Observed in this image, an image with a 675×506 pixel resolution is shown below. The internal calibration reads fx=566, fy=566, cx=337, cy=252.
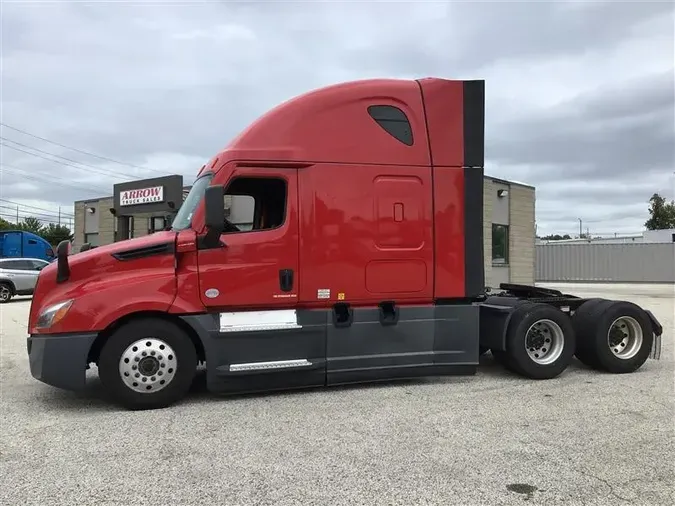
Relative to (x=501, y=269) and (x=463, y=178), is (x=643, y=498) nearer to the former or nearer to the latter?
(x=463, y=178)

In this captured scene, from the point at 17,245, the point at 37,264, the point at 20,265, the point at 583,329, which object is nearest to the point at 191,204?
the point at 583,329

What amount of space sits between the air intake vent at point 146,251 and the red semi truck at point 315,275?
19 millimetres

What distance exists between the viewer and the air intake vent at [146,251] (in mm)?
5777

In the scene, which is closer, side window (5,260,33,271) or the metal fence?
side window (5,260,33,271)

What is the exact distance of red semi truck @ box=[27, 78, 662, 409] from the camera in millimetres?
5660

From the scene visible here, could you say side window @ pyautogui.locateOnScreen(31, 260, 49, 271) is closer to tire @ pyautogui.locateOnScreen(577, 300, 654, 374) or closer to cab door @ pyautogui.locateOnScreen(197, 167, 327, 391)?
cab door @ pyautogui.locateOnScreen(197, 167, 327, 391)

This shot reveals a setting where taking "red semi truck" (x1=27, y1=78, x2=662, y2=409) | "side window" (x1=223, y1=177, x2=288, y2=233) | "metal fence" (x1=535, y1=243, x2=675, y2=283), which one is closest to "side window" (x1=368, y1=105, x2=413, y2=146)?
"red semi truck" (x1=27, y1=78, x2=662, y2=409)

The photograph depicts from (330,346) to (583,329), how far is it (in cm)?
348

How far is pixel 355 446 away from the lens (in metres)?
4.55

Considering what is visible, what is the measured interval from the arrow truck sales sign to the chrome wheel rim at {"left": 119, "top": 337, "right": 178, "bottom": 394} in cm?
1928

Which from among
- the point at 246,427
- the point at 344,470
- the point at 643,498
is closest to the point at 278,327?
the point at 246,427

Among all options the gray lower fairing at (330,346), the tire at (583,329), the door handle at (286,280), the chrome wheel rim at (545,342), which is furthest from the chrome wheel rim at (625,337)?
the door handle at (286,280)

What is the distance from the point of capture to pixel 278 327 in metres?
6.07

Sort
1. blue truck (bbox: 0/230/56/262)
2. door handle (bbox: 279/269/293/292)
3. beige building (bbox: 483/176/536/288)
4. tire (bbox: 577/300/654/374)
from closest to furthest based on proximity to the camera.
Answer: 1. door handle (bbox: 279/269/293/292)
2. tire (bbox: 577/300/654/374)
3. beige building (bbox: 483/176/536/288)
4. blue truck (bbox: 0/230/56/262)
